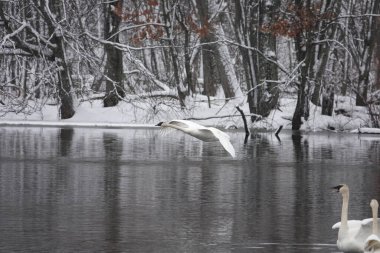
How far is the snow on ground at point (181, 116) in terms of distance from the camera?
107 ft

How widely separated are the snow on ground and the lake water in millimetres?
5789

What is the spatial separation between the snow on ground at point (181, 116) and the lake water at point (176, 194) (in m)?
5.79

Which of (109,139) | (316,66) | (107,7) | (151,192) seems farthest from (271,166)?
(107,7)

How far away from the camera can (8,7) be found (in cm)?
3653

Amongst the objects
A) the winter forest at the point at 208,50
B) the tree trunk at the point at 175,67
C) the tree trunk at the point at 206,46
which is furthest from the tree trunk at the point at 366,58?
the tree trunk at the point at 175,67

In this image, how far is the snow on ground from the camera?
32531mm

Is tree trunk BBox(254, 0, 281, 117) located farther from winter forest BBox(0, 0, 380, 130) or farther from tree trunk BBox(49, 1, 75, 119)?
tree trunk BBox(49, 1, 75, 119)

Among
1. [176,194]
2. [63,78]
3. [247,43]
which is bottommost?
[176,194]

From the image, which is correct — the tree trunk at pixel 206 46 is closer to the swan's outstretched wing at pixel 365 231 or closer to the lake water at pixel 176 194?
the lake water at pixel 176 194

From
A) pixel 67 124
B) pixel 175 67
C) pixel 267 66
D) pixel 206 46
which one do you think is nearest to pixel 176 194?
pixel 67 124

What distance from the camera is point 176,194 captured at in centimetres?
1515

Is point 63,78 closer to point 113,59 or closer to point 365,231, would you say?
point 113,59

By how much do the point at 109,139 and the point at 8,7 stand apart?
11.7 meters

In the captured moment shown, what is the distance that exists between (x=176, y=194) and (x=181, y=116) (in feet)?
62.1
